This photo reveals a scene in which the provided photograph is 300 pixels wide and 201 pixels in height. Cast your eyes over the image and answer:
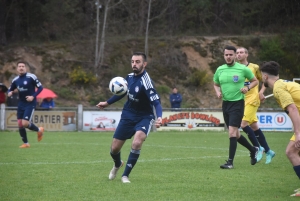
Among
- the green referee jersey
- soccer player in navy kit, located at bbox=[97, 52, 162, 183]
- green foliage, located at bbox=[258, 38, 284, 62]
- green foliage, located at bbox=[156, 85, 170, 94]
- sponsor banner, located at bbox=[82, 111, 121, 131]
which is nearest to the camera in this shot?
soccer player in navy kit, located at bbox=[97, 52, 162, 183]

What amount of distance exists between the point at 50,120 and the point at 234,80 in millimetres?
15363

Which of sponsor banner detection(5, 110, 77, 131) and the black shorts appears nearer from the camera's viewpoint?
the black shorts

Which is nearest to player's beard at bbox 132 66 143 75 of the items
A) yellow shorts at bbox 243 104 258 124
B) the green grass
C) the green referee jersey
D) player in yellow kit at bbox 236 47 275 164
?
the green grass

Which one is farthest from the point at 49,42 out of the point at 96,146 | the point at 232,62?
the point at 232,62

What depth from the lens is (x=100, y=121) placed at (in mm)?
25078

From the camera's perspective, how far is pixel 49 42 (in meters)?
40.0

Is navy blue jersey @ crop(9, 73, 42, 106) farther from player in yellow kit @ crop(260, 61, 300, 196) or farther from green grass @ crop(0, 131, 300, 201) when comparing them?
player in yellow kit @ crop(260, 61, 300, 196)

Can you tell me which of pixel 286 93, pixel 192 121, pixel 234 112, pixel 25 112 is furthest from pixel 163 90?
pixel 286 93

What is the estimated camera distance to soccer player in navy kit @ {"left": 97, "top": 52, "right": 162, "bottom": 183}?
349 inches

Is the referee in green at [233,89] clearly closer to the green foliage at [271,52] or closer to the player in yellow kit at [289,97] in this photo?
the player in yellow kit at [289,97]

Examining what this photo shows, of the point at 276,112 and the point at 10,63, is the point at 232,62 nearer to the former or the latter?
the point at 276,112

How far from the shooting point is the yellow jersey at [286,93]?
6996mm

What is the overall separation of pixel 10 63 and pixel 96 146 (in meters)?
21.6

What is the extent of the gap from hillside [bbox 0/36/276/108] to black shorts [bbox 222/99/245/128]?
23821 millimetres
